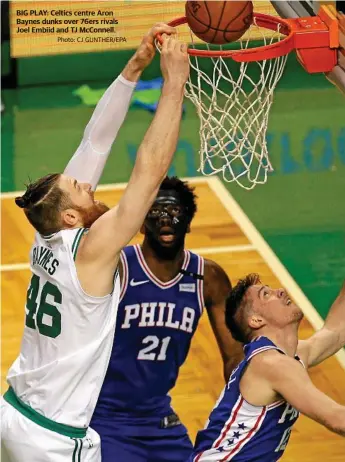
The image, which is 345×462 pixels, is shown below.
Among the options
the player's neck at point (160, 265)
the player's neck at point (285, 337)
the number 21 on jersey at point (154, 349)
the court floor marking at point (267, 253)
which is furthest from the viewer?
the court floor marking at point (267, 253)

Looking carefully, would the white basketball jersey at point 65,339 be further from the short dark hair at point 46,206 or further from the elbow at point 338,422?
the elbow at point 338,422

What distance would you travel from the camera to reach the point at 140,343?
601 cm

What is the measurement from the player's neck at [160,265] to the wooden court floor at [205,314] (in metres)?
1.32

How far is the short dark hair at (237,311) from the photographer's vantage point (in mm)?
5352

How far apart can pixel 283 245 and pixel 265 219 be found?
59 cm

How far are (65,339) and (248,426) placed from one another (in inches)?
32.8

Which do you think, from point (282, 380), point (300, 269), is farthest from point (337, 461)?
point (300, 269)

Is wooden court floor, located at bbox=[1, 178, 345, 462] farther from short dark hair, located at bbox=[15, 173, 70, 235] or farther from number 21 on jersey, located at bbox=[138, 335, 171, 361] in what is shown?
short dark hair, located at bbox=[15, 173, 70, 235]

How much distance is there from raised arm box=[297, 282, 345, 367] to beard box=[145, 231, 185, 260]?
2.75 ft

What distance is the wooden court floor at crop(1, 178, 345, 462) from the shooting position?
7070 millimetres

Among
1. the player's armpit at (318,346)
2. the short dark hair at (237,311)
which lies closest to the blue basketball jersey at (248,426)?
the short dark hair at (237,311)

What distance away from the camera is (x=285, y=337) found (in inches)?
206

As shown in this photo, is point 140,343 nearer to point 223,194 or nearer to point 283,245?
point 283,245

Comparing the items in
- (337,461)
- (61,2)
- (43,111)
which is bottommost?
(43,111)
